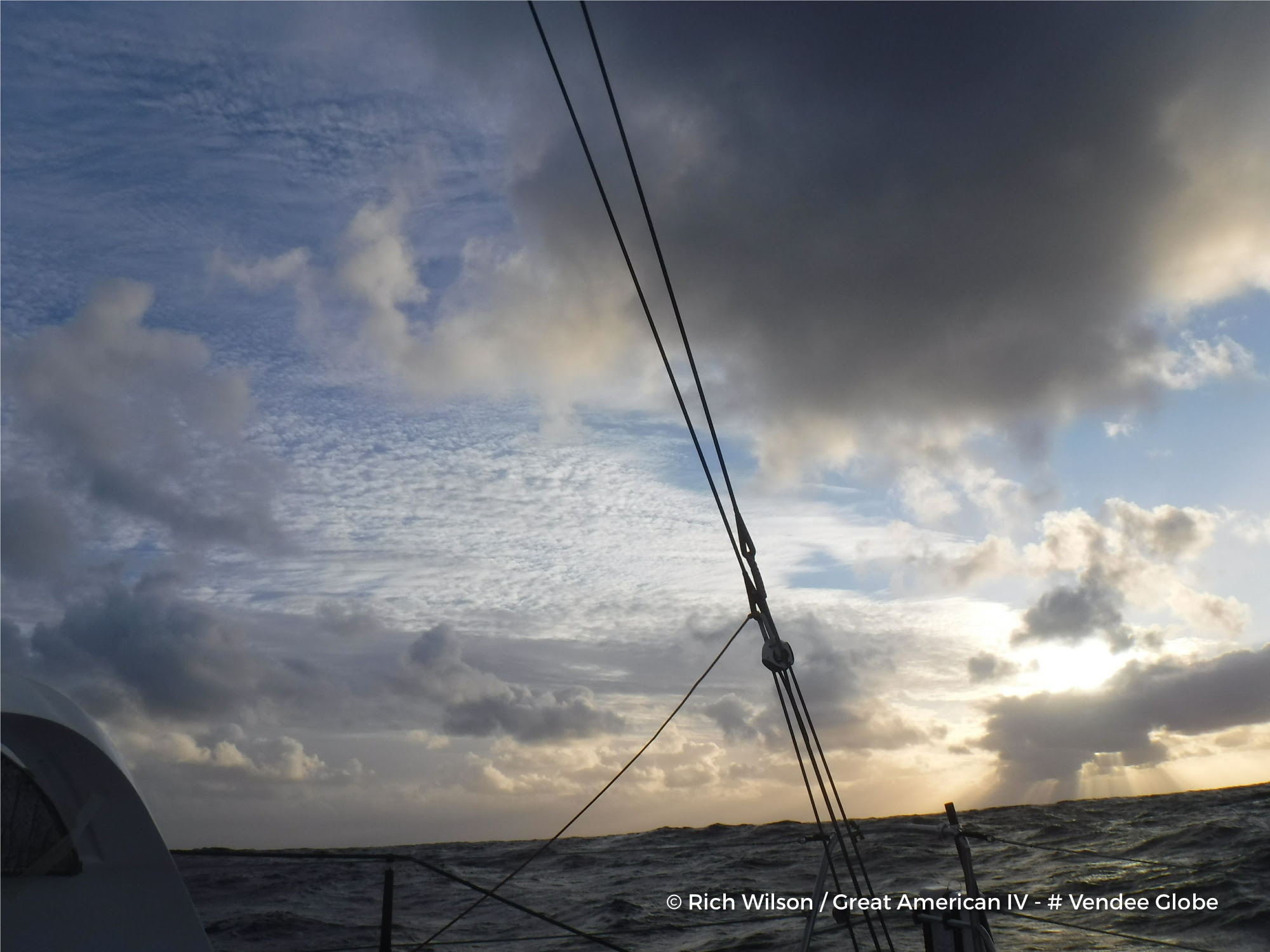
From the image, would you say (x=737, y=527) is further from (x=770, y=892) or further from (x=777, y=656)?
(x=770, y=892)

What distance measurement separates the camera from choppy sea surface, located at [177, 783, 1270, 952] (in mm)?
16297

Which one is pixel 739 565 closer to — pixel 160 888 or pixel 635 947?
pixel 160 888

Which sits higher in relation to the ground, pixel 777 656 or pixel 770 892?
pixel 777 656

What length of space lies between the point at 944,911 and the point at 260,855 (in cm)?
495

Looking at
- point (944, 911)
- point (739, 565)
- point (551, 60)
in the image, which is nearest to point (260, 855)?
point (739, 565)

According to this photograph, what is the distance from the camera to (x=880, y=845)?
36781 millimetres

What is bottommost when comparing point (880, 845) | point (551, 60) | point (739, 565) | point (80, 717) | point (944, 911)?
point (880, 845)

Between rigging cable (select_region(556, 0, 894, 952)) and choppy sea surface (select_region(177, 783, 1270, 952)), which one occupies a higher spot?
rigging cable (select_region(556, 0, 894, 952))

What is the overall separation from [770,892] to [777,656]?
20.6m

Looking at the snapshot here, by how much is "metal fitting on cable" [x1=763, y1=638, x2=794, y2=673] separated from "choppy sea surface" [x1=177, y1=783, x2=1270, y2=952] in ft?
4.76

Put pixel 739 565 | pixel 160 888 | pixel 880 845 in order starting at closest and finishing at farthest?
pixel 160 888 → pixel 739 565 → pixel 880 845

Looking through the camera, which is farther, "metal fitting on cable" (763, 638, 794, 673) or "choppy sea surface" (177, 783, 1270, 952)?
"choppy sea surface" (177, 783, 1270, 952)

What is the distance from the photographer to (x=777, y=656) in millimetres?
7352

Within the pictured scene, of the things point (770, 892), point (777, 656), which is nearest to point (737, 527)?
point (777, 656)
